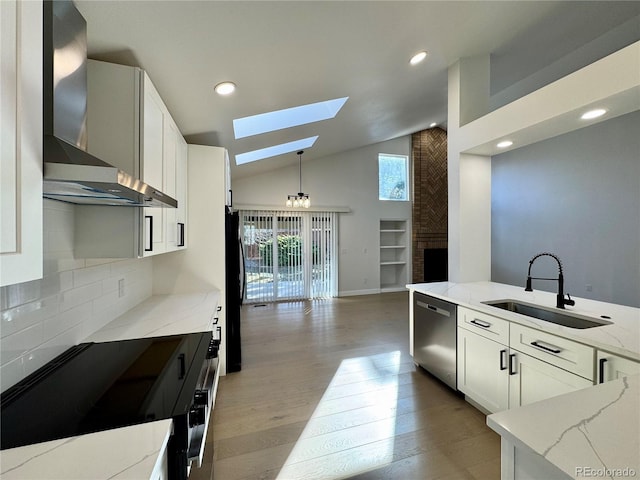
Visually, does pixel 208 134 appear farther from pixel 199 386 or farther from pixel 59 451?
pixel 59 451

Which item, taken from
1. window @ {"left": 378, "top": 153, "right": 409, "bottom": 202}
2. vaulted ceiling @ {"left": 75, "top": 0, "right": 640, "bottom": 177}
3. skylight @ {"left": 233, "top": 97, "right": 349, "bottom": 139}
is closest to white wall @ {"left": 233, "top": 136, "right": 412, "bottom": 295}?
window @ {"left": 378, "top": 153, "right": 409, "bottom": 202}

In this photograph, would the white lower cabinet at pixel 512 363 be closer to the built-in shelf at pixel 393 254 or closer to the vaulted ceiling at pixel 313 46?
the vaulted ceiling at pixel 313 46

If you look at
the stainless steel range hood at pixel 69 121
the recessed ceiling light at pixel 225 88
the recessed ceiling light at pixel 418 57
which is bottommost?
the stainless steel range hood at pixel 69 121

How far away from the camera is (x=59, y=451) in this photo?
748 millimetres

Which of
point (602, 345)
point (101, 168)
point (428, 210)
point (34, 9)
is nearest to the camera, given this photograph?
point (34, 9)

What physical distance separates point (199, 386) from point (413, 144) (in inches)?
291

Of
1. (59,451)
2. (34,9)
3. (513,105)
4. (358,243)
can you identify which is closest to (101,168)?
(34,9)

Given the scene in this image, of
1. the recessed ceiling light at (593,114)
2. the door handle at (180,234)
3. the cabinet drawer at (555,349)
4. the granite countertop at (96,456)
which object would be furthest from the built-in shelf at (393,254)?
the granite countertop at (96,456)

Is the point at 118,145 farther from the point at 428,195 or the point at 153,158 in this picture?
the point at 428,195

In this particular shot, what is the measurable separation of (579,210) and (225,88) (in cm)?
581

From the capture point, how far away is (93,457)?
74cm

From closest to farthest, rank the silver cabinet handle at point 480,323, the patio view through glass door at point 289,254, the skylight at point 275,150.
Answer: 1. the silver cabinet handle at point 480,323
2. the skylight at point 275,150
3. the patio view through glass door at point 289,254

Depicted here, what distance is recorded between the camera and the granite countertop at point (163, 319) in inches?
66.2

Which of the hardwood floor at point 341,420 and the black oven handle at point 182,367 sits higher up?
the black oven handle at point 182,367
